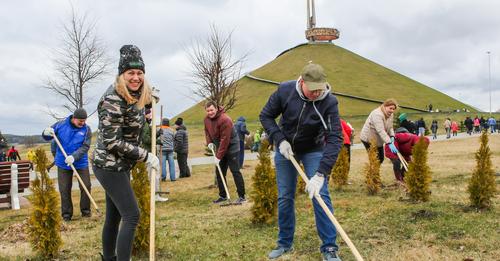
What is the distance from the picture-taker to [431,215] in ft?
22.8

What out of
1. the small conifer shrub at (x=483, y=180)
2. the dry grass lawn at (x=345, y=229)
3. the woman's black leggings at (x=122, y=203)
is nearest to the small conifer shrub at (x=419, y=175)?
the dry grass lawn at (x=345, y=229)

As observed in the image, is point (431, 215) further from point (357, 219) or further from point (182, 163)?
point (182, 163)

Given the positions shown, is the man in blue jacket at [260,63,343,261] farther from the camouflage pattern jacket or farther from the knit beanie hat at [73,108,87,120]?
the knit beanie hat at [73,108,87,120]

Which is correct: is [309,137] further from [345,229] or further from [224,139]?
[224,139]

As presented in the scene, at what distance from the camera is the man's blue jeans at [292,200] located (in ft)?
16.2

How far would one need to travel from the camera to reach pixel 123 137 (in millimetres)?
4277

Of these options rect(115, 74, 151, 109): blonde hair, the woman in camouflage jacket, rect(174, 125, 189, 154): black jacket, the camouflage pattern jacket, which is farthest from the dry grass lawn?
rect(174, 125, 189, 154): black jacket

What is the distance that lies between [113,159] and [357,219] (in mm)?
4226

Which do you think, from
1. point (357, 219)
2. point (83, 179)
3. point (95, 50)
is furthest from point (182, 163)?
point (357, 219)

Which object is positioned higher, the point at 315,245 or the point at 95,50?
the point at 95,50

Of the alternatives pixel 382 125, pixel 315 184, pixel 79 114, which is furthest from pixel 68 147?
pixel 382 125

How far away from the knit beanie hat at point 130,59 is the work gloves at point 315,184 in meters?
1.98

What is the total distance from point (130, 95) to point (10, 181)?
27.0 ft

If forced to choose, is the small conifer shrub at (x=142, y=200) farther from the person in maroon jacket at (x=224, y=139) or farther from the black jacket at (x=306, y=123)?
the person in maroon jacket at (x=224, y=139)
